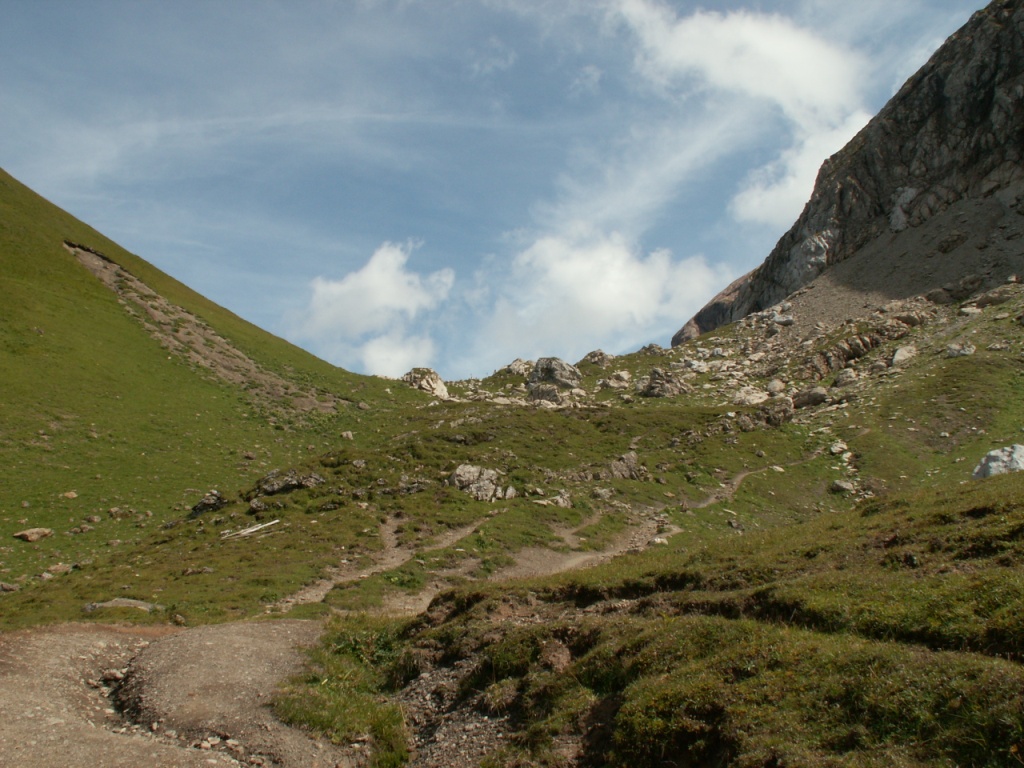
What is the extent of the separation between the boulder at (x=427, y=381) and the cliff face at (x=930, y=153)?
73.8m

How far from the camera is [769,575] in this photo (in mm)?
16906

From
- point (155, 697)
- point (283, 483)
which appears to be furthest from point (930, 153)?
point (155, 697)

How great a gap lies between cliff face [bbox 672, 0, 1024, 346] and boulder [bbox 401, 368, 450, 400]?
73.8m

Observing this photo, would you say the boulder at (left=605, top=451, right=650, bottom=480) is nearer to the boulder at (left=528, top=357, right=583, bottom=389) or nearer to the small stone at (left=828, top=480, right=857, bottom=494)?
the small stone at (left=828, top=480, right=857, bottom=494)

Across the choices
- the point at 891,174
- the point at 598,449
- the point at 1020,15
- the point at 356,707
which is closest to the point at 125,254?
the point at 598,449

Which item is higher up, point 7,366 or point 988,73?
point 988,73

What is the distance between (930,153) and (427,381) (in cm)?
9639

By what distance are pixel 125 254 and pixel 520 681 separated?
95828mm

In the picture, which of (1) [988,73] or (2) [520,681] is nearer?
(2) [520,681]

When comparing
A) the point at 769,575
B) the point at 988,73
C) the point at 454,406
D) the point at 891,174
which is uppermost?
the point at 988,73

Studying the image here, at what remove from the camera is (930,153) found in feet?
345

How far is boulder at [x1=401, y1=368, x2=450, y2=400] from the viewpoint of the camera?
3300 inches

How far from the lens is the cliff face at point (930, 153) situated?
9681 centimetres

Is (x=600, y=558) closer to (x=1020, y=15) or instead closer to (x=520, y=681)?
(x=520, y=681)
